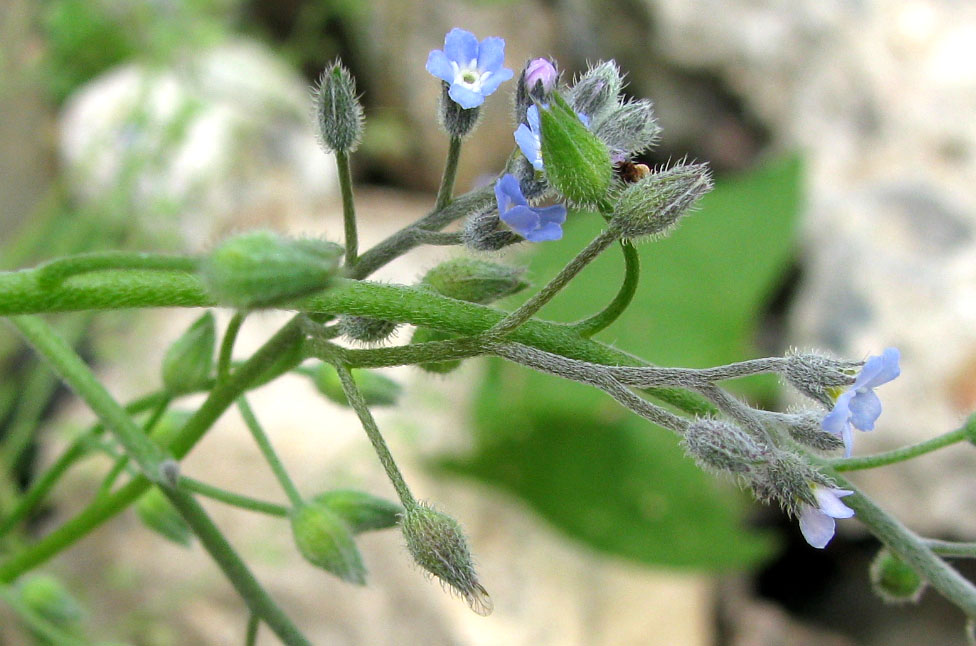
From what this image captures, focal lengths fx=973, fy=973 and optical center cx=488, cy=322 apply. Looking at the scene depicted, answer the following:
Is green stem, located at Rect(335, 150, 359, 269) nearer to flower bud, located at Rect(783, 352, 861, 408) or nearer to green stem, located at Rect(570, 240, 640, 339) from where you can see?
green stem, located at Rect(570, 240, 640, 339)

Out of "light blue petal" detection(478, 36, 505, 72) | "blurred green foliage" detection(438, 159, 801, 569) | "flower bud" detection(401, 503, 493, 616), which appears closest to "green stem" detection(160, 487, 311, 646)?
"flower bud" detection(401, 503, 493, 616)

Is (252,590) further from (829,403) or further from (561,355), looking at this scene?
(829,403)

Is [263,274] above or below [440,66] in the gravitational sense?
below

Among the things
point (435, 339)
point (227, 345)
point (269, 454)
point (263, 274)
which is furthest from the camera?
point (269, 454)

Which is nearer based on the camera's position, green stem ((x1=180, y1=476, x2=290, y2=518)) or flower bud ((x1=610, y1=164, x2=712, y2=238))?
flower bud ((x1=610, y1=164, x2=712, y2=238))

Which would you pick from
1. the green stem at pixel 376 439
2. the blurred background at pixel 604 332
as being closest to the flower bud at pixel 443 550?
the green stem at pixel 376 439

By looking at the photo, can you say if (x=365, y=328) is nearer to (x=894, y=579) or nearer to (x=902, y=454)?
(x=902, y=454)

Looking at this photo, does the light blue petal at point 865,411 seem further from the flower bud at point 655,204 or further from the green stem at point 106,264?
the green stem at point 106,264

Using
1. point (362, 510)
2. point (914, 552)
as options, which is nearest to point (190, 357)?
point (362, 510)
